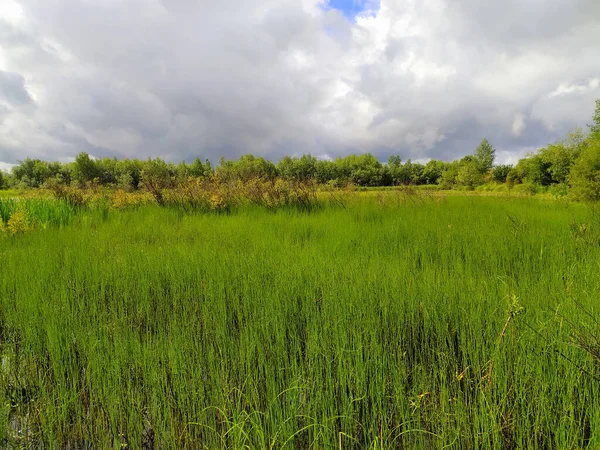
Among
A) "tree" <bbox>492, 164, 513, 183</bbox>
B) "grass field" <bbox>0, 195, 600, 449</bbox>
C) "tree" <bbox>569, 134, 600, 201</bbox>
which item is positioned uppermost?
"tree" <bbox>492, 164, 513, 183</bbox>

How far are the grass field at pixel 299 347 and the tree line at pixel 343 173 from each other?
6748 millimetres

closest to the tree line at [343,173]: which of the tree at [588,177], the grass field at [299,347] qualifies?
the tree at [588,177]

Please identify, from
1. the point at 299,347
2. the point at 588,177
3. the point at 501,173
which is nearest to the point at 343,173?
the point at 588,177

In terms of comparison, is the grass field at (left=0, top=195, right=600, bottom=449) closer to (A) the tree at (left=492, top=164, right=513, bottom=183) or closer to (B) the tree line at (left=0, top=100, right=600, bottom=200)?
(B) the tree line at (left=0, top=100, right=600, bottom=200)

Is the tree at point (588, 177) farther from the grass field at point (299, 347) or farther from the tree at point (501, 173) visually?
the tree at point (501, 173)

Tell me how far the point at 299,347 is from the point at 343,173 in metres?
25.8

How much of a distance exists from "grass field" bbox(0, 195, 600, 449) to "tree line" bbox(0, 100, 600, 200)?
6748 millimetres

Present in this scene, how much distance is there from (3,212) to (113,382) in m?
8.44

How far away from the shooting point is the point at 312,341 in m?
2.04

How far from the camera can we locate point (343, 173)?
26.9 metres

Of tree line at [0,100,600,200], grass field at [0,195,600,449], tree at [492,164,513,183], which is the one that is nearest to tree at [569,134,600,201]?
tree line at [0,100,600,200]

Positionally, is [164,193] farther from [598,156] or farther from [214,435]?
[598,156]

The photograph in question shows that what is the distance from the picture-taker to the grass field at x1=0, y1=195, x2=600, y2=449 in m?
1.55

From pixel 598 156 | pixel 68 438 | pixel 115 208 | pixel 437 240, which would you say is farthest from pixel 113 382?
pixel 598 156
